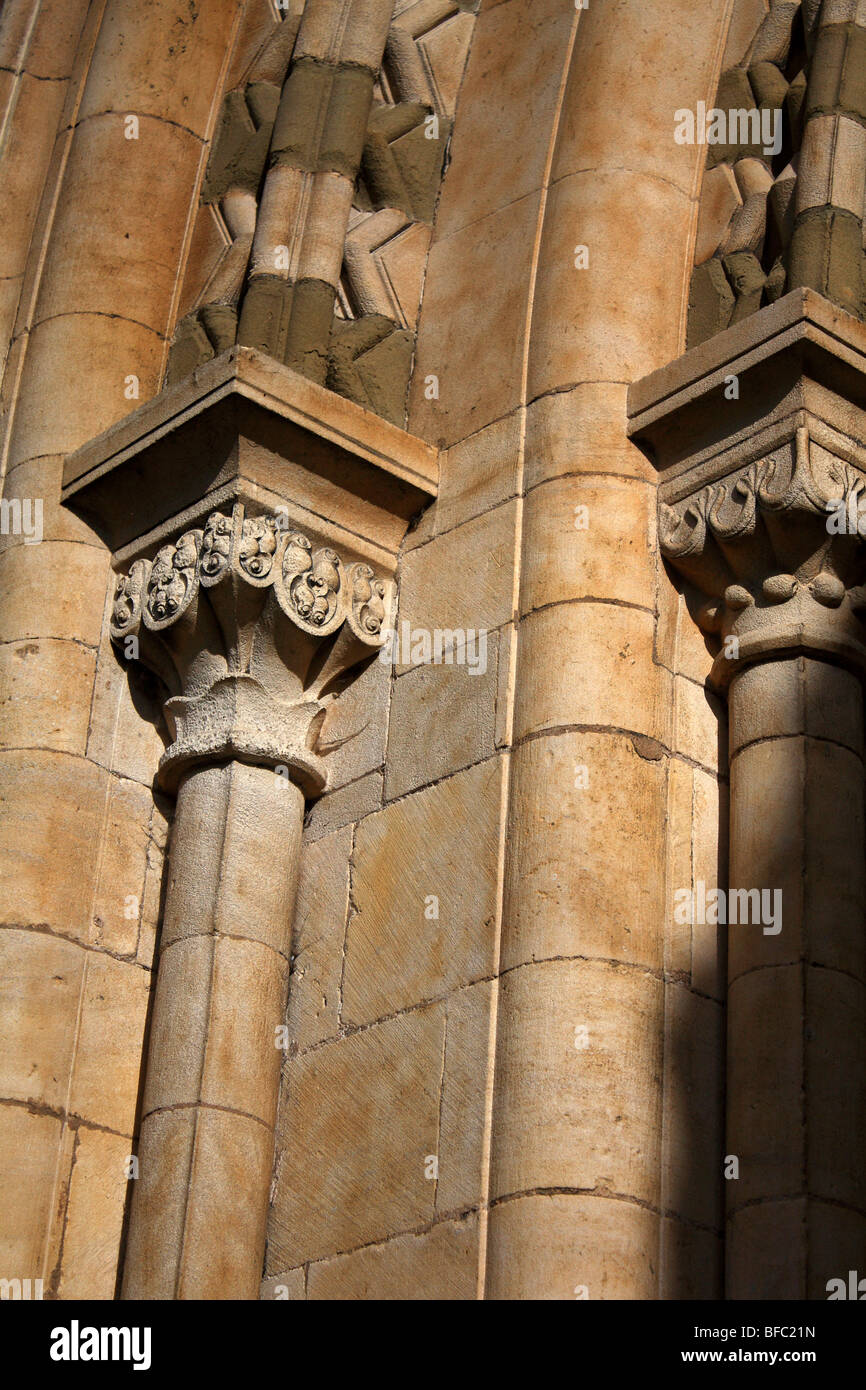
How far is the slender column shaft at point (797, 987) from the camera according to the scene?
4574mm

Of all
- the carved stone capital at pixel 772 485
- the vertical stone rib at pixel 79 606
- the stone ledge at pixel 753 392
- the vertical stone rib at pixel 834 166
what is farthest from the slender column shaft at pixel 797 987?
the vertical stone rib at pixel 79 606

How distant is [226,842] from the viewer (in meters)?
5.54

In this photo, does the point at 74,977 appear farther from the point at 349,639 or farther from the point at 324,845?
the point at 349,639

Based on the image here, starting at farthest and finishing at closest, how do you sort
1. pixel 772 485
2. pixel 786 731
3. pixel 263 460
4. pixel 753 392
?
1. pixel 263 460
2. pixel 753 392
3. pixel 772 485
4. pixel 786 731

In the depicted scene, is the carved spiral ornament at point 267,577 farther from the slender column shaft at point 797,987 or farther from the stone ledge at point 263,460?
the slender column shaft at point 797,987

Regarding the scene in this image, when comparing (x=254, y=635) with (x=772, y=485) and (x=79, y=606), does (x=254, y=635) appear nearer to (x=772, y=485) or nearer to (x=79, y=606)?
(x=79, y=606)

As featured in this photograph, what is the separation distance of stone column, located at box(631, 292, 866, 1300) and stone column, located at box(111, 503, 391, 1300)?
0.98 metres

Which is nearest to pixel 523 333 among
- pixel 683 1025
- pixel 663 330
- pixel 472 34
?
pixel 663 330

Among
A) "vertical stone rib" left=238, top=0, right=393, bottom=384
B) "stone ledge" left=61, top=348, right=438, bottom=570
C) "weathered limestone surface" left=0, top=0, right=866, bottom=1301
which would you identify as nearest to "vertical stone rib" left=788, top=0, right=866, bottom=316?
"weathered limestone surface" left=0, top=0, right=866, bottom=1301

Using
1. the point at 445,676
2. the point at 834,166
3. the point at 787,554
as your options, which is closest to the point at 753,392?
the point at 787,554

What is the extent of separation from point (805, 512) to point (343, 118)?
205 centimetres

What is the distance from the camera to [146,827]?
5.88 m

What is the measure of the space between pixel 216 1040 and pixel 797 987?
4.62 feet

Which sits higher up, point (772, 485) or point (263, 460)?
point (263, 460)
